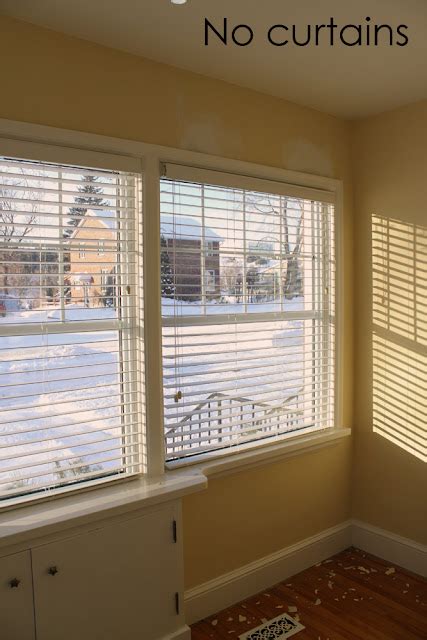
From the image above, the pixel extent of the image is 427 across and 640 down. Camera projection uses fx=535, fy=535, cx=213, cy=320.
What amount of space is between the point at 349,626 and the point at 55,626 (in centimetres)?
145

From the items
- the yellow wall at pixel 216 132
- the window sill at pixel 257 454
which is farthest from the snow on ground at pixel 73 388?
the yellow wall at pixel 216 132

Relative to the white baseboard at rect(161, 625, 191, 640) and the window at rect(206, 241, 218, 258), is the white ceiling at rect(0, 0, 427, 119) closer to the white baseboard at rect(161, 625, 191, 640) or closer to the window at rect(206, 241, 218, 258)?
the window at rect(206, 241, 218, 258)

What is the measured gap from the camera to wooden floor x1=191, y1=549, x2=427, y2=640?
2580 mm

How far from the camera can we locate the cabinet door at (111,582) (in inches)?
78.7

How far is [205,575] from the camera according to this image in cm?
271

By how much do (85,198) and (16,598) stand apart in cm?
158

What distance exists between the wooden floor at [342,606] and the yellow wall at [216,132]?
0.22 metres

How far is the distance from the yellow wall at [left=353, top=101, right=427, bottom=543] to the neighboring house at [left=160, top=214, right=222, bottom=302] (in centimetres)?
115

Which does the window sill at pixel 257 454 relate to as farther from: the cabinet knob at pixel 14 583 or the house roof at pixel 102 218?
the house roof at pixel 102 218

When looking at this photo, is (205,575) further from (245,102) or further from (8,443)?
(245,102)

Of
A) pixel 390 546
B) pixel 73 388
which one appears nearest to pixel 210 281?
pixel 73 388

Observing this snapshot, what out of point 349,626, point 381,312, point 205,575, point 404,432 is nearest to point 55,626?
point 205,575

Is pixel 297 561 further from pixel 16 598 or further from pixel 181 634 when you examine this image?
pixel 16 598

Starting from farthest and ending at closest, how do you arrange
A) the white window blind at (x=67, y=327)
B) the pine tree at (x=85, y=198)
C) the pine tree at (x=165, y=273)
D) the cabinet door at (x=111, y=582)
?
1. the pine tree at (x=165, y=273)
2. the pine tree at (x=85, y=198)
3. the white window blind at (x=67, y=327)
4. the cabinet door at (x=111, y=582)
